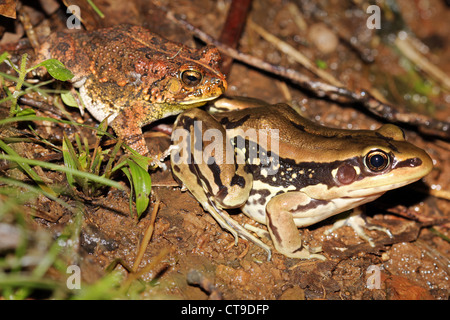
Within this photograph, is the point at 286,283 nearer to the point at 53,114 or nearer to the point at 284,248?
the point at 284,248

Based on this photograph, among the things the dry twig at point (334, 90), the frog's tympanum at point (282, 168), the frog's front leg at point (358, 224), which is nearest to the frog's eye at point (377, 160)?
the frog's tympanum at point (282, 168)

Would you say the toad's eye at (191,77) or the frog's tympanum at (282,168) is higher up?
the toad's eye at (191,77)

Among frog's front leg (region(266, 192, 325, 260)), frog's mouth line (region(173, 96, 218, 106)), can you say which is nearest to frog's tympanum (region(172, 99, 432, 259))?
frog's front leg (region(266, 192, 325, 260))

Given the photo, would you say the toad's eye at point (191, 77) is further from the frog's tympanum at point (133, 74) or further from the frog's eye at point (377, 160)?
the frog's eye at point (377, 160)

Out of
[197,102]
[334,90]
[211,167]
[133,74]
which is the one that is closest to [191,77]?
[197,102]

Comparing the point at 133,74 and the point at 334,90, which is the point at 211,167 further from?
the point at 334,90

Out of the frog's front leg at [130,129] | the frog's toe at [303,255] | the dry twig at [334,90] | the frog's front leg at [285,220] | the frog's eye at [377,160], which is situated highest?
the dry twig at [334,90]
